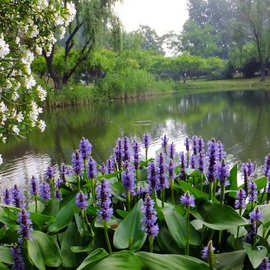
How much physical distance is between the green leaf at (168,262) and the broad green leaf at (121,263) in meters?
0.03

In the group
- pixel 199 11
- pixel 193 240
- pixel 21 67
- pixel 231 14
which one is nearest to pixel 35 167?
pixel 21 67

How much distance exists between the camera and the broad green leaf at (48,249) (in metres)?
1.64

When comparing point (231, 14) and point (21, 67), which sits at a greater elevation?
point (231, 14)

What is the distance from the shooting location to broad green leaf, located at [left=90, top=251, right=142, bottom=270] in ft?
4.61

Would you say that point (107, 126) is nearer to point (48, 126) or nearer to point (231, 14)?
point (48, 126)

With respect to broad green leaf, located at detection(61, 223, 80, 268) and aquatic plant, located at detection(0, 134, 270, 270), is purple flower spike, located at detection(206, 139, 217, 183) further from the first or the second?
broad green leaf, located at detection(61, 223, 80, 268)

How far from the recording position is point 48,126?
12406 mm

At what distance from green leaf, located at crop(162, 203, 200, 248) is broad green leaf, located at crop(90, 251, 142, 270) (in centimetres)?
33

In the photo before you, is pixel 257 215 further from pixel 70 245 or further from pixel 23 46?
pixel 23 46

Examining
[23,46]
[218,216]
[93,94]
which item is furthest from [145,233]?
[93,94]

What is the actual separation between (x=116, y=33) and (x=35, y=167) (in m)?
15.3

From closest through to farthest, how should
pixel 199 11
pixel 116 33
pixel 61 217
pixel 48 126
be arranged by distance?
pixel 61 217
pixel 48 126
pixel 116 33
pixel 199 11

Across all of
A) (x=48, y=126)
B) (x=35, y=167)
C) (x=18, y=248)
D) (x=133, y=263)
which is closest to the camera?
(x=133, y=263)

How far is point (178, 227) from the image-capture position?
5.63 feet
